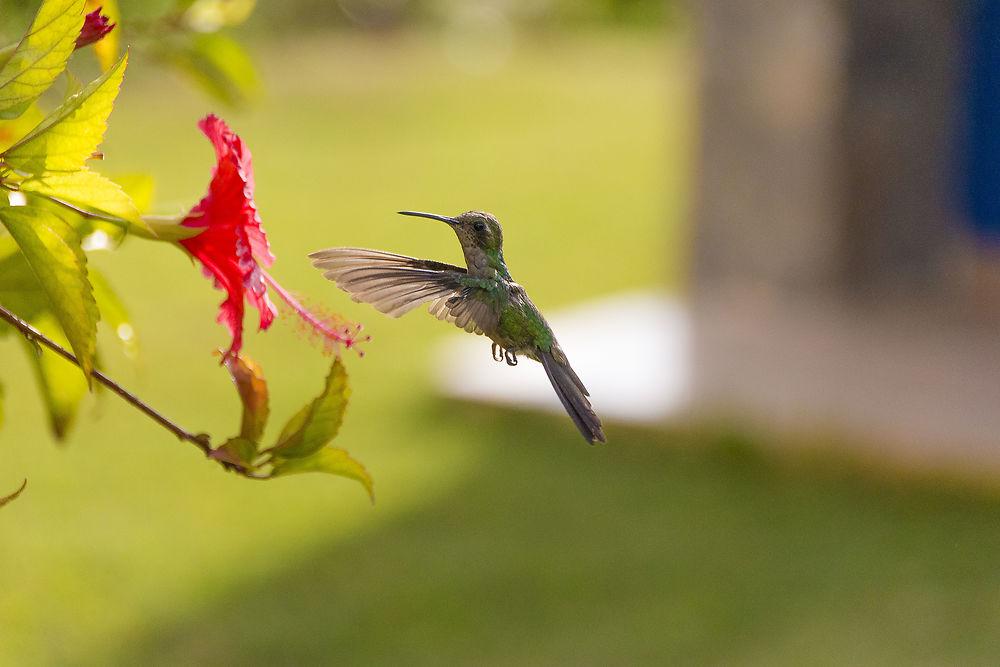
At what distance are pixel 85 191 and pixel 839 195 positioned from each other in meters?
4.02

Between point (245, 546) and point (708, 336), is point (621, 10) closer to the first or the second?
point (708, 336)

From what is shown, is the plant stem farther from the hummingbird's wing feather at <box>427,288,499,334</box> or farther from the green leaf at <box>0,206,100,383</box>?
the hummingbird's wing feather at <box>427,288,499,334</box>

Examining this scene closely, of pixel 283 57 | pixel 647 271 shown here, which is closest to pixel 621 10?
pixel 283 57

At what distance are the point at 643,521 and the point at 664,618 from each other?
54cm

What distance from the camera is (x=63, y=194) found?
56cm

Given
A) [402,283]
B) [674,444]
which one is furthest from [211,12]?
[674,444]

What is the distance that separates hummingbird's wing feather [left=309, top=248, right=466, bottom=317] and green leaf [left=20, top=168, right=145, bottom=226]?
0.10 meters

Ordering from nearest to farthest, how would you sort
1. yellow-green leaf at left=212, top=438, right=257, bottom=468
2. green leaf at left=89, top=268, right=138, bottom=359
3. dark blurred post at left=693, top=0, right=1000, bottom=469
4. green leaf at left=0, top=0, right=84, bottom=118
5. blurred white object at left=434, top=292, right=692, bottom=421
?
green leaf at left=0, top=0, right=84, bottom=118, yellow-green leaf at left=212, top=438, right=257, bottom=468, green leaf at left=89, top=268, right=138, bottom=359, blurred white object at left=434, top=292, right=692, bottom=421, dark blurred post at left=693, top=0, right=1000, bottom=469

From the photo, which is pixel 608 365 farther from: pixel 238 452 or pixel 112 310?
pixel 238 452

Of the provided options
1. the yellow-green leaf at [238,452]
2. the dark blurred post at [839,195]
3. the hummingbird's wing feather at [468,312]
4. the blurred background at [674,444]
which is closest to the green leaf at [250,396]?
the yellow-green leaf at [238,452]

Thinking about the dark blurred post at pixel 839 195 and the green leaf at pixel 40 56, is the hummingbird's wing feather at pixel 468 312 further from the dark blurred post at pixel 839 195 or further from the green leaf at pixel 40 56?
the dark blurred post at pixel 839 195

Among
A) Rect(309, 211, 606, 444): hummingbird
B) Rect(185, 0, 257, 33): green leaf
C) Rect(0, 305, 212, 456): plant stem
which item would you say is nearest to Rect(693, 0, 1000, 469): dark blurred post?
Rect(185, 0, 257, 33): green leaf

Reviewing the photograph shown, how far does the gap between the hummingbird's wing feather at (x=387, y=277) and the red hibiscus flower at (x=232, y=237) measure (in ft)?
0.08

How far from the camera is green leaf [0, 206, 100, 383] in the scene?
54 centimetres
